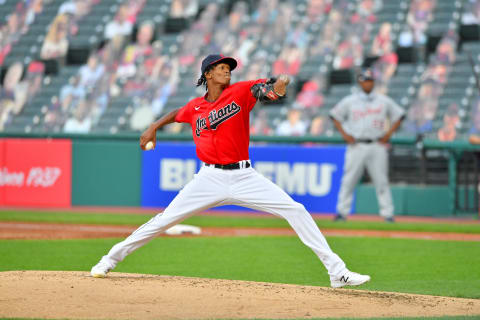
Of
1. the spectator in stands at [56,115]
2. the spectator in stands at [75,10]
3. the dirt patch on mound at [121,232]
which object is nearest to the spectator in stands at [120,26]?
the spectator in stands at [75,10]

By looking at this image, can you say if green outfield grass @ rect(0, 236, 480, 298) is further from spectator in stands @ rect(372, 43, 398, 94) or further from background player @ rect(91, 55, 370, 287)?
spectator in stands @ rect(372, 43, 398, 94)

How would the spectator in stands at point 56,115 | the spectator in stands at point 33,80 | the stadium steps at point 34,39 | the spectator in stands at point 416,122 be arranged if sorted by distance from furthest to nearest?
the stadium steps at point 34,39
the spectator in stands at point 33,80
the spectator in stands at point 56,115
the spectator in stands at point 416,122

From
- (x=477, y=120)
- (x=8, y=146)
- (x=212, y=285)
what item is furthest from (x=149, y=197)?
(x=212, y=285)

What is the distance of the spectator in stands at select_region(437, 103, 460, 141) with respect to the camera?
16989mm

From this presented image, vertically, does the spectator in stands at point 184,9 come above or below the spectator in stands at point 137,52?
above

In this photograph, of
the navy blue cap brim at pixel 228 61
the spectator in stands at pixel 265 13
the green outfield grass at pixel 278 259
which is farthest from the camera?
the spectator in stands at pixel 265 13

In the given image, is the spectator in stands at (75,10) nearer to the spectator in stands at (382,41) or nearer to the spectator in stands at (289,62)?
the spectator in stands at (289,62)

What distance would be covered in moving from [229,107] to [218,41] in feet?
54.7

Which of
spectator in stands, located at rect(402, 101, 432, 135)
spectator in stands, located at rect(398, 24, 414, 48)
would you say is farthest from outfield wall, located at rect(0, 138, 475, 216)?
spectator in stands, located at rect(398, 24, 414, 48)

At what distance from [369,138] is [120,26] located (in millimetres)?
13199

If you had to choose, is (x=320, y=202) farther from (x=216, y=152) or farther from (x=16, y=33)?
(x=16, y=33)

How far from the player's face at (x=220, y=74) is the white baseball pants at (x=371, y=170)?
728 cm

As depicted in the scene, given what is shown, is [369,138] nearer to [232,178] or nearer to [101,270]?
[232,178]

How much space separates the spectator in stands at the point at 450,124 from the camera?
16989 mm
